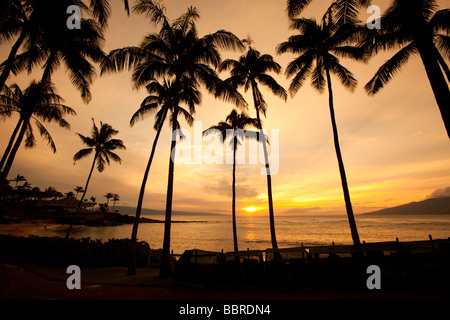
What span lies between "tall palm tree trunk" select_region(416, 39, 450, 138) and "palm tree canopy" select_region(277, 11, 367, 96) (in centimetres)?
674

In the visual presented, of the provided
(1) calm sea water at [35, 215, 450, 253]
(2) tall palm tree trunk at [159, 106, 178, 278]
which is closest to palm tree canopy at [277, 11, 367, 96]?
(2) tall palm tree trunk at [159, 106, 178, 278]

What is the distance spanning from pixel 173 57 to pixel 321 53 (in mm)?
8877

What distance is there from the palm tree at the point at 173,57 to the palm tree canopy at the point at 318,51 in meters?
4.96

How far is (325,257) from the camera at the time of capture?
22.0ft

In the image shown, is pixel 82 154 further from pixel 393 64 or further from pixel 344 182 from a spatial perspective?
pixel 393 64

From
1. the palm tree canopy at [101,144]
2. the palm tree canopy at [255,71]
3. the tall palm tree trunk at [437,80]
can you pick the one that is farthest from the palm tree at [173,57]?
the palm tree canopy at [101,144]

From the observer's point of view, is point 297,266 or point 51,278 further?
point 51,278

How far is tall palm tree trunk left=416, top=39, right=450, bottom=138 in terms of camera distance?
471 centimetres

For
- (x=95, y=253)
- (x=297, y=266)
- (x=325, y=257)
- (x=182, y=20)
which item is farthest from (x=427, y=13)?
(x=95, y=253)
